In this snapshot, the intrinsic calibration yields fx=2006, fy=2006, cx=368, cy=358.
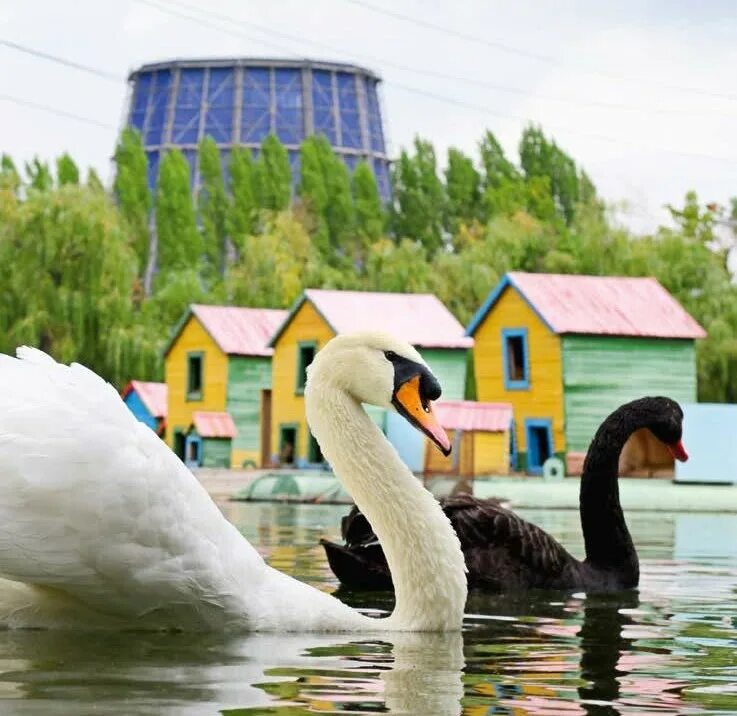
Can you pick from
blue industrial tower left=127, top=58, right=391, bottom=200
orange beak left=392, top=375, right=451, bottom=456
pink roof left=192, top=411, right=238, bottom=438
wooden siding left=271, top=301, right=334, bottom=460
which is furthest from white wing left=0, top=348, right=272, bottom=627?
blue industrial tower left=127, top=58, right=391, bottom=200

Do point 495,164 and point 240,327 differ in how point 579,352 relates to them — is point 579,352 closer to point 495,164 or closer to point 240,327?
point 240,327

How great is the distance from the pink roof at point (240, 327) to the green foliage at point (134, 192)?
19839 millimetres

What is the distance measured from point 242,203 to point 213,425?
34.8 m

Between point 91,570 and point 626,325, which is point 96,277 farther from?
point 91,570

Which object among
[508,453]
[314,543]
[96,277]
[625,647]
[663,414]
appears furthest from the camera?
[96,277]

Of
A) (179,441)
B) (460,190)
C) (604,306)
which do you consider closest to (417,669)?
(604,306)

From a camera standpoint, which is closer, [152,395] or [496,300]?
[496,300]

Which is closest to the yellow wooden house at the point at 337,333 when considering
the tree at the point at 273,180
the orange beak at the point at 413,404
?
the orange beak at the point at 413,404

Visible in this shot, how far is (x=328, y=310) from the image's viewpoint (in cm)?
4297

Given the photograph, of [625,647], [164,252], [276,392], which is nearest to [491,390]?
[276,392]

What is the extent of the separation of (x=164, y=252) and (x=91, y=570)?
70820 mm

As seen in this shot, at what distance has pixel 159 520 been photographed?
24.5 feet

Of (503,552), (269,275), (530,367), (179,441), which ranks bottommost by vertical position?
(503,552)

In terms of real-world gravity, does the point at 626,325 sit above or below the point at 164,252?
below
